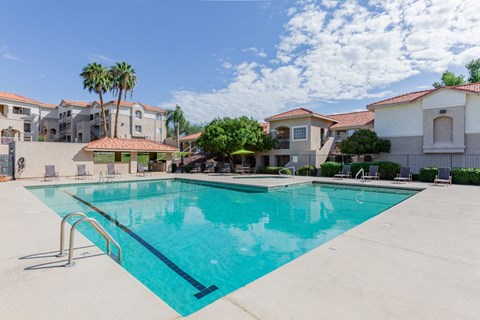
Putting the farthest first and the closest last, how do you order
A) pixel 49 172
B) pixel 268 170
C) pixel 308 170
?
pixel 268 170 < pixel 308 170 < pixel 49 172

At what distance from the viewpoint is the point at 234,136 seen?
1025 inches

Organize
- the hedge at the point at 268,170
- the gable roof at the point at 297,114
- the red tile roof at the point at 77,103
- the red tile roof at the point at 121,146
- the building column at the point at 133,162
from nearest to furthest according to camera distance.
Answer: the red tile roof at the point at 121,146
the building column at the point at 133,162
the gable roof at the point at 297,114
the hedge at the point at 268,170
the red tile roof at the point at 77,103

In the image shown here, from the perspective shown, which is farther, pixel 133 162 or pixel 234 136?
pixel 234 136

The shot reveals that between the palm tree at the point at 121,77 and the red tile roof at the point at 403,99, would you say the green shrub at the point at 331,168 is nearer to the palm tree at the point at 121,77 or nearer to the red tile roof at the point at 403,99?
the red tile roof at the point at 403,99

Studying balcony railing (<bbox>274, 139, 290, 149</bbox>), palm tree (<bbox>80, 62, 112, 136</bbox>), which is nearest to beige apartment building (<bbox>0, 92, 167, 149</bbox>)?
palm tree (<bbox>80, 62, 112, 136</bbox>)

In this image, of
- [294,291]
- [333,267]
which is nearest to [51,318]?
[294,291]

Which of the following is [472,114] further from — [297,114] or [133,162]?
[133,162]

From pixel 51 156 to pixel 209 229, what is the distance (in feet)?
Result: 63.2

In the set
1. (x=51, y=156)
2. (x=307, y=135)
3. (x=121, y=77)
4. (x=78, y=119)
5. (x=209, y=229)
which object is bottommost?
(x=209, y=229)

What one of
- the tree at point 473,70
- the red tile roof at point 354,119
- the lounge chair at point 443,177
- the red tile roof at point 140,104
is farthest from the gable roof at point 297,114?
the tree at point 473,70

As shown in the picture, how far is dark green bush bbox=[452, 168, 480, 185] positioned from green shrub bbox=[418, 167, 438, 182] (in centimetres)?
102

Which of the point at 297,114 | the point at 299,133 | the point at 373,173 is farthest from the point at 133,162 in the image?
the point at 373,173

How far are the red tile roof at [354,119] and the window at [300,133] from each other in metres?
4.90

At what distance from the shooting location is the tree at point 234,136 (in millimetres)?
25875
